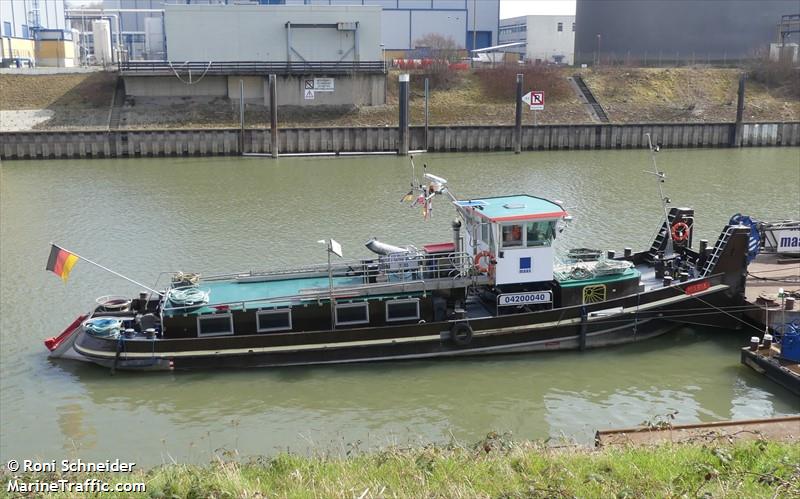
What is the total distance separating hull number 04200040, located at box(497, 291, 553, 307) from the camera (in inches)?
597

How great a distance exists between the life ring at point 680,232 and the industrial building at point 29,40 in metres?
61.6

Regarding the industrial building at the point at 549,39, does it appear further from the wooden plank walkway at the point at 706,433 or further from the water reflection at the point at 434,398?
the wooden plank walkway at the point at 706,433

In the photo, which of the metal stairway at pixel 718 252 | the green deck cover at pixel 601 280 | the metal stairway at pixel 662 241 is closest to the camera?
the green deck cover at pixel 601 280

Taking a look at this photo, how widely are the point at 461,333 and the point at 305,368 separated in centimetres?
308

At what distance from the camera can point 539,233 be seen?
590 inches

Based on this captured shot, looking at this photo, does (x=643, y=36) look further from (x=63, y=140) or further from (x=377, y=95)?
(x=63, y=140)

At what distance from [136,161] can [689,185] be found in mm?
29358

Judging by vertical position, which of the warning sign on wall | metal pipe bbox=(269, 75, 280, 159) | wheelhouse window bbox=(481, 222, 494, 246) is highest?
the warning sign on wall

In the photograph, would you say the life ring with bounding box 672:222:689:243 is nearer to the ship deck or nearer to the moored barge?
the moored barge

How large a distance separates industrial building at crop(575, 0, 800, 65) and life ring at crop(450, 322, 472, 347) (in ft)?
181

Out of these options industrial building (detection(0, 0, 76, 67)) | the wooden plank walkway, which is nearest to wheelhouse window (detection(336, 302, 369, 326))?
the wooden plank walkway

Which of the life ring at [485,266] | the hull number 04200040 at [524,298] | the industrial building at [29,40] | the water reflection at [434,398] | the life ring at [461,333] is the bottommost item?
the water reflection at [434,398]

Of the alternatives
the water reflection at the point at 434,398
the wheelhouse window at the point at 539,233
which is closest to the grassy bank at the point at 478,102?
the wheelhouse window at the point at 539,233

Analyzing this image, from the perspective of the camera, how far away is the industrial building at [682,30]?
6425cm
